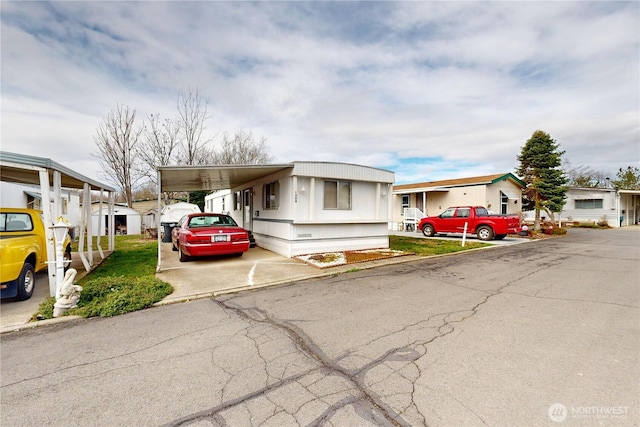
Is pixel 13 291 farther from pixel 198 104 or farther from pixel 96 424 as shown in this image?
pixel 198 104

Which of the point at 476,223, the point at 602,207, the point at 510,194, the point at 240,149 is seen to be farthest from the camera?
the point at 240,149

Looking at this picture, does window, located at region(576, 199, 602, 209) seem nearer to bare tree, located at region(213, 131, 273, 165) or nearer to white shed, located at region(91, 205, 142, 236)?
bare tree, located at region(213, 131, 273, 165)

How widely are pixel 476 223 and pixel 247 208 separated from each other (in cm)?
1200

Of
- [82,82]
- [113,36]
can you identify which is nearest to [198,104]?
[82,82]

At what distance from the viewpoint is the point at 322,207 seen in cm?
973

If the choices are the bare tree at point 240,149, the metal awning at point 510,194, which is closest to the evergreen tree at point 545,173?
the metal awning at point 510,194

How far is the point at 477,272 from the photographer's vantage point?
→ 24.2 feet

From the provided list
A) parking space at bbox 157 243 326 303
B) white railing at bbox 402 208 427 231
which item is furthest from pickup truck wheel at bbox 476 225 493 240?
parking space at bbox 157 243 326 303

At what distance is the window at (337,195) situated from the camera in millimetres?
9875

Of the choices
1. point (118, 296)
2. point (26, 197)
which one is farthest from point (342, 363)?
point (26, 197)

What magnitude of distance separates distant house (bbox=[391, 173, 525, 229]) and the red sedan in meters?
15.3

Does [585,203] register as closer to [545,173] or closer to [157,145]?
[545,173]

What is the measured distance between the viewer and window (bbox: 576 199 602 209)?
26147 millimetres

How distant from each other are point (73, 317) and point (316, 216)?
6.54 m
